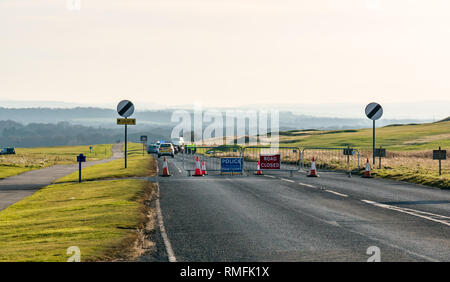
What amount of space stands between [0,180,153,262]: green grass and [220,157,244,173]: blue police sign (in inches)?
297

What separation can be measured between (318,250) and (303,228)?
2.70 meters

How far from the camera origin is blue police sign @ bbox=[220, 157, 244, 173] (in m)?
29.7

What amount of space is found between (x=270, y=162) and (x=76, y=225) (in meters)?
17.0

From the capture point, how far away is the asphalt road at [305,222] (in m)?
9.96

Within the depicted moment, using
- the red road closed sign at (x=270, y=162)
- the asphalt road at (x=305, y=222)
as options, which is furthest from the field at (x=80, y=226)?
the red road closed sign at (x=270, y=162)

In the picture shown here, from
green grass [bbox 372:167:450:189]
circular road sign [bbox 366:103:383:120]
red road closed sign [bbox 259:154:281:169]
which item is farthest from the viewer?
circular road sign [bbox 366:103:383:120]

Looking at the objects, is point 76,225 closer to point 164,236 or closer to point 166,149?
point 164,236

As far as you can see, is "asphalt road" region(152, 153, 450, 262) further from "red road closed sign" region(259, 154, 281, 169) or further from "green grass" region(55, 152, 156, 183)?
"green grass" region(55, 152, 156, 183)

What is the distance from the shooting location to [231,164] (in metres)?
29.9

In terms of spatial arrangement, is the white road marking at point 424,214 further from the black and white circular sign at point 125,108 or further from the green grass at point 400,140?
the green grass at point 400,140

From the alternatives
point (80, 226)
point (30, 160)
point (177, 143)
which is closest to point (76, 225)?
point (80, 226)

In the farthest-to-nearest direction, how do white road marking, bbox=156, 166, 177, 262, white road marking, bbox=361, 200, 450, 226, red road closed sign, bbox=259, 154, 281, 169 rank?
red road closed sign, bbox=259, 154, 281, 169 < white road marking, bbox=361, 200, 450, 226 < white road marking, bbox=156, 166, 177, 262

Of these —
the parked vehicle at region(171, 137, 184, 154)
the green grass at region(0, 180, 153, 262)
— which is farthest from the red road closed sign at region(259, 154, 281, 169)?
the parked vehicle at region(171, 137, 184, 154)

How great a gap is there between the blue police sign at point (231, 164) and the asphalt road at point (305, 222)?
608 centimetres
